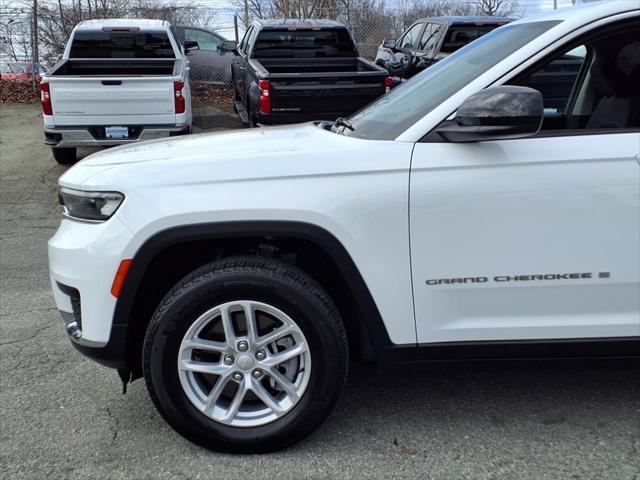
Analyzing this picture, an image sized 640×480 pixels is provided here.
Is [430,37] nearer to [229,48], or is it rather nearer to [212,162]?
[229,48]

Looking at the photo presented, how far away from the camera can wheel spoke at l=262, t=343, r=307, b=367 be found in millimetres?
2918

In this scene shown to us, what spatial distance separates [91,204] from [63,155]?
7451 millimetres

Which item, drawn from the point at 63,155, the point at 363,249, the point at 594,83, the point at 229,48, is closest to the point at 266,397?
the point at 363,249

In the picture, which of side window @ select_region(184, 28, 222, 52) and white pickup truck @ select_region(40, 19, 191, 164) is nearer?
white pickup truck @ select_region(40, 19, 191, 164)

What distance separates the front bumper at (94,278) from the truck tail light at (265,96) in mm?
5280

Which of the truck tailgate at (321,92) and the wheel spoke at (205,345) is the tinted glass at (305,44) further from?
the wheel spoke at (205,345)

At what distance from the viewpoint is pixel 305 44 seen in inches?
420

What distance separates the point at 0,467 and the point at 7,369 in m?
1.05

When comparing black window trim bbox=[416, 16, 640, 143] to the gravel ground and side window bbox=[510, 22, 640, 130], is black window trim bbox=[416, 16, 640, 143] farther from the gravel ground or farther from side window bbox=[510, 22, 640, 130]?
the gravel ground

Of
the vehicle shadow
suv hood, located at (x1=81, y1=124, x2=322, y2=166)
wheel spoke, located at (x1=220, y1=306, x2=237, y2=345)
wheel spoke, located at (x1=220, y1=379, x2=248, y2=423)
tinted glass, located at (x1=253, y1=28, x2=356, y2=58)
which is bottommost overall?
the vehicle shadow

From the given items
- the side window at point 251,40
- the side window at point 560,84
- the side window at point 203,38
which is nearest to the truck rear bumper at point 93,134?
the side window at point 251,40

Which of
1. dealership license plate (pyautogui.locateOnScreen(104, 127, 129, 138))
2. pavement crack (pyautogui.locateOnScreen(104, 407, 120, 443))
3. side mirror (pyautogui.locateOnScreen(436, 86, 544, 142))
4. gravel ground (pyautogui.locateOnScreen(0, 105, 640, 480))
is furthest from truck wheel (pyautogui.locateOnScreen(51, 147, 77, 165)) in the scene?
side mirror (pyautogui.locateOnScreen(436, 86, 544, 142))

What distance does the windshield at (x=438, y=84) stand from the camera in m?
3.01

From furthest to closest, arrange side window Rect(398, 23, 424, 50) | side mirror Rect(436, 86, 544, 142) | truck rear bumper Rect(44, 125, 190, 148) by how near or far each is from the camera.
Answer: side window Rect(398, 23, 424, 50) < truck rear bumper Rect(44, 125, 190, 148) < side mirror Rect(436, 86, 544, 142)
